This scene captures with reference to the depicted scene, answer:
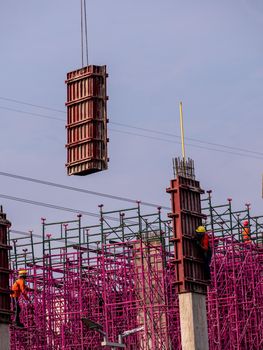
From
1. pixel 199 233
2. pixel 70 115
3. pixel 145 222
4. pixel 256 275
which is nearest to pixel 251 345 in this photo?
pixel 256 275

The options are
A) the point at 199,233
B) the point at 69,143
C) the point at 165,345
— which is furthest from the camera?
the point at 165,345

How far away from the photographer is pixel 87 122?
1479 inches

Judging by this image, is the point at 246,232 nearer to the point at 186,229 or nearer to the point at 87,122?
the point at 186,229

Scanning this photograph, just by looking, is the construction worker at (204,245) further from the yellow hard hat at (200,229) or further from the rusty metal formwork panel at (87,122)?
the rusty metal formwork panel at (87,122)

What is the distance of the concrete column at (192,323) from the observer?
44.9 m

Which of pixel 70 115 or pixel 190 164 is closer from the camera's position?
pixel 70 115

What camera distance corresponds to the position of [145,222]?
65.0 meters

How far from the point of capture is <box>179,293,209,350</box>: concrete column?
147ft

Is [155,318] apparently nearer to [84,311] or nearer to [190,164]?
[84,311]

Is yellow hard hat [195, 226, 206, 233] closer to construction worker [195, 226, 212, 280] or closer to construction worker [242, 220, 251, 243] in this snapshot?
construction worker [195, 226, 212, 280]

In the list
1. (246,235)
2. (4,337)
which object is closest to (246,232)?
(246,235)

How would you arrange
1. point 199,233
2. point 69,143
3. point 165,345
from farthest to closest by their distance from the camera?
1. point 165,345
2. point 199,233
3. point 69,143

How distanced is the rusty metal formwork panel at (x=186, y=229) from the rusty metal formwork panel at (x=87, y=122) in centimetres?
902

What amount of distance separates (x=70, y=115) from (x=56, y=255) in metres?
29.7
